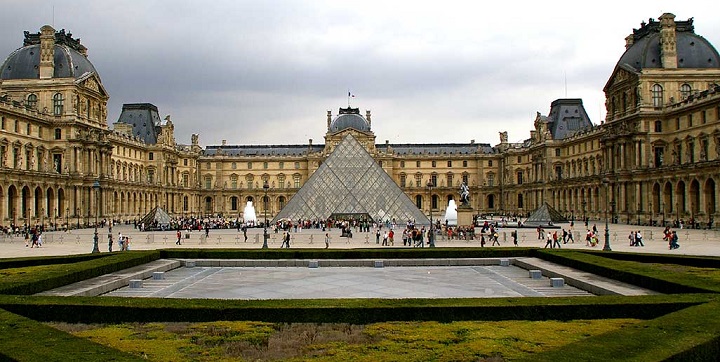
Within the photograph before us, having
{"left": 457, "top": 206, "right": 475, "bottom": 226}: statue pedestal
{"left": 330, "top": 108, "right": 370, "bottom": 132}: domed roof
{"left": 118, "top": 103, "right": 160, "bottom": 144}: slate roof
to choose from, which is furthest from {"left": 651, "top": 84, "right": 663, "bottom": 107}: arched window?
{"left": 118, "top": 103, "right": 160, "bottom": 144}: slate roof

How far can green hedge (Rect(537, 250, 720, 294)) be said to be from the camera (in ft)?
43.8

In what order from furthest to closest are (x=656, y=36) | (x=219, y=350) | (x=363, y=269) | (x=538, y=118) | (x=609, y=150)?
(x=538, y=118) → (x=609, y=150) → (x=656, y=36) → (x=363, y=269) → (x=219, y=350)

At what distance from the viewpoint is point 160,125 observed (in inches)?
3216

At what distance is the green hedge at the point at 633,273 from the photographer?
1335 cm

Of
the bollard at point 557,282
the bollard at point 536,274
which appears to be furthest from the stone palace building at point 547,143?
the bollard at point 557,282

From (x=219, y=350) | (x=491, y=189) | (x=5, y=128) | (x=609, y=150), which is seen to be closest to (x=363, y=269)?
(x=219, y=350)

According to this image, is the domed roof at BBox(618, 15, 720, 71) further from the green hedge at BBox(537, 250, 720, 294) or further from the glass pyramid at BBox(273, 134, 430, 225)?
the green hedge at BBox(537, 250, 720, 294)

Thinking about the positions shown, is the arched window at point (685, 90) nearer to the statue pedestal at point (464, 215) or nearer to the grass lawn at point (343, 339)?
the statue pedestal at point (464, 215)

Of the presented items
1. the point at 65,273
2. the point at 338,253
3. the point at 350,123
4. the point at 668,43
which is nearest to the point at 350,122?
the point at 350,123

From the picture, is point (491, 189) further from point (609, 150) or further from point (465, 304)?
point (465, 304)

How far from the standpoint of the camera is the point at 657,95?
5306 cm

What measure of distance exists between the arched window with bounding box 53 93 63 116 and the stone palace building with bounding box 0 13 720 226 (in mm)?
87

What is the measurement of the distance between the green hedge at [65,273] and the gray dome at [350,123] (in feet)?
255

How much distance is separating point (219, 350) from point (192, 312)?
237 cm
